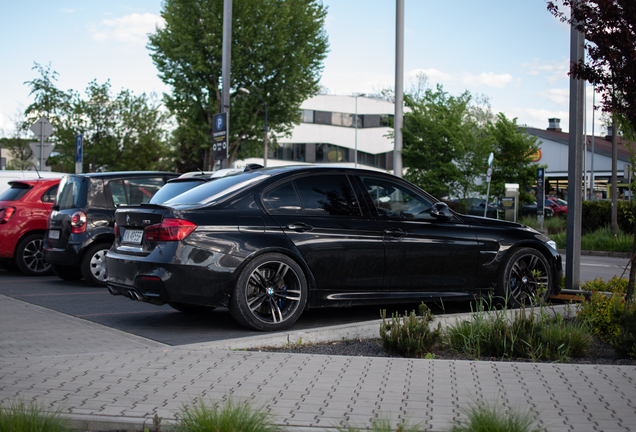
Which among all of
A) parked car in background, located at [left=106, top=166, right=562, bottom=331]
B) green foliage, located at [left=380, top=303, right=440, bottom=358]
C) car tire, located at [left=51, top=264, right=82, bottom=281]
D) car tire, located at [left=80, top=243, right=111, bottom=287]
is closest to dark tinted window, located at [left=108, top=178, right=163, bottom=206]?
car tire, located at [left=80, top=243, right=111, bottom=287]

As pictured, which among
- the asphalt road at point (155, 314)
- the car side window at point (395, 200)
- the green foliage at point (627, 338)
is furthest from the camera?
the car side window at point (395, 200)

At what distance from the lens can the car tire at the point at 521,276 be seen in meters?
7.11

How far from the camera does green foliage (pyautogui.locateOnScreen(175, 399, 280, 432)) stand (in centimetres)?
309

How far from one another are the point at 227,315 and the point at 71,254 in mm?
3852

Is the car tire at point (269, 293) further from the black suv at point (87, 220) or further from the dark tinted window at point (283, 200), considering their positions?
the black suv at point (87, 220)

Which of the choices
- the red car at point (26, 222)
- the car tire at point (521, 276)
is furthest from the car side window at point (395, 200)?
the red car at point (26, 222)

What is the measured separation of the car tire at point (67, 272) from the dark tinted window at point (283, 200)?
5829 mm

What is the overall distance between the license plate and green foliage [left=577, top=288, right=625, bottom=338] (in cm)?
416

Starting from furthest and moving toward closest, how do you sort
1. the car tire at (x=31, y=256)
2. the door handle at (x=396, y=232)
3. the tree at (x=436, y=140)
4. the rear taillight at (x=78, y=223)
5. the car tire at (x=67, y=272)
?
the tree at (x=436, y=140), the car tire at (x=31, y=256), the car tire at (x=67, y=272), the rear taillight at (x=78, y=223), the door handle at (x=396, y=232)

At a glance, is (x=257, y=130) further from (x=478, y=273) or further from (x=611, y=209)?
(x=478, y=273)

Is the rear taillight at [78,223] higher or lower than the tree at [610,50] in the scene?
lower

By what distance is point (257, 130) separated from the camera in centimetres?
3350

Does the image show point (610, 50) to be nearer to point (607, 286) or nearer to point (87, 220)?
point (607, 286)

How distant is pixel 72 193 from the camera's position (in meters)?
10.3
